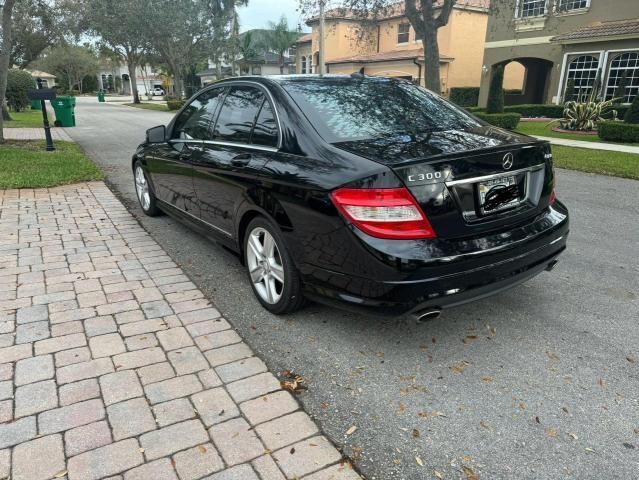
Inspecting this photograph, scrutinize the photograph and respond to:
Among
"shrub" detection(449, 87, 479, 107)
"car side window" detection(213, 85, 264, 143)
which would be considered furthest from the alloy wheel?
"shrub" detection(449, 87, 479, 107)

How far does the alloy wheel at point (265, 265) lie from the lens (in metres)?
3.46

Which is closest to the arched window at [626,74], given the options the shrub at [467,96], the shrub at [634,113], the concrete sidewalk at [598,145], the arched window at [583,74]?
the arched window at [583,74]

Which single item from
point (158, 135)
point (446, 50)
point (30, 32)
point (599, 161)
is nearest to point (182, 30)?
point (30, 32)

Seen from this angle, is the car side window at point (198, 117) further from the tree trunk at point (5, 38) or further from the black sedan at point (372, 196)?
the tree trunk at point (5, 38)

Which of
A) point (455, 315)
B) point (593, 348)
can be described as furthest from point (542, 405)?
point (455, 315)

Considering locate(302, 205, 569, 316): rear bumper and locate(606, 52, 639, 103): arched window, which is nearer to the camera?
locate(302, 205, 569, 316): rear bumper

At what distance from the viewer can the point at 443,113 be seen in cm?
377

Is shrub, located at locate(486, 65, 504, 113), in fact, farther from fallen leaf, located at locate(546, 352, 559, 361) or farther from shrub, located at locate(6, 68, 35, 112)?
shrub, located at locate(6, 68, 35, 112)

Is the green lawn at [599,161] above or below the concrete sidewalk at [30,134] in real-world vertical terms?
below

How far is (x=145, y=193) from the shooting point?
6133mm

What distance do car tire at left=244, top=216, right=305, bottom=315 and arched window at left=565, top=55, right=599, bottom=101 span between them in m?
23.9

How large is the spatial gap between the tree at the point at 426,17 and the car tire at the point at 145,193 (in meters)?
13.9

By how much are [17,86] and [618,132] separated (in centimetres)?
2777

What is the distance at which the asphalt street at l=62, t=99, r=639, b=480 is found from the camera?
2.23 meters
